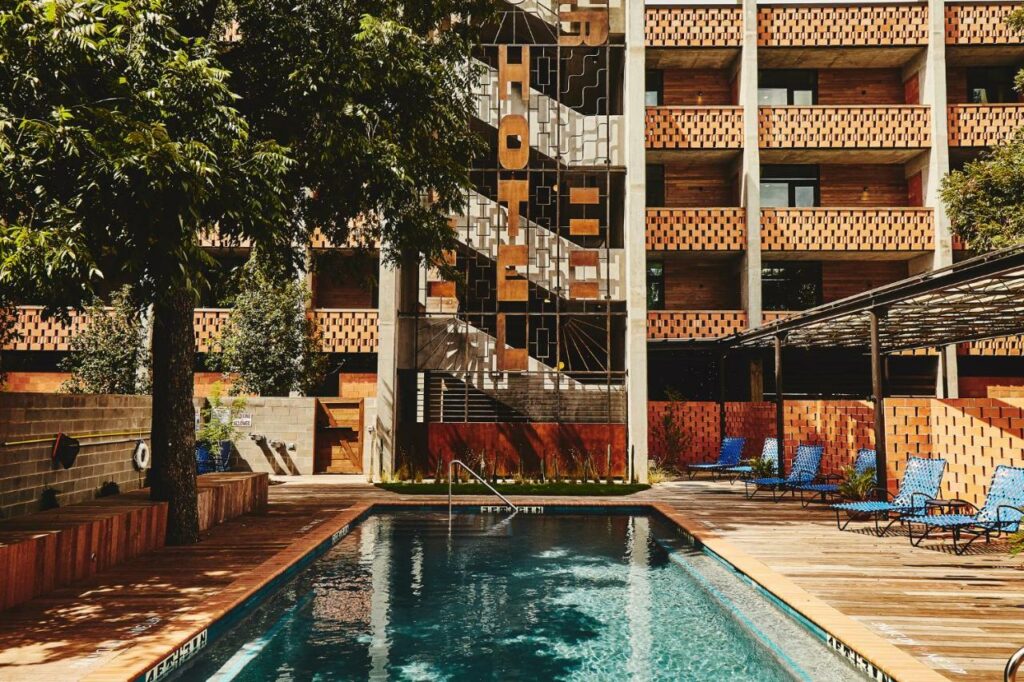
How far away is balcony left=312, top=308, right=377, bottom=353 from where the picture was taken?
807 inches

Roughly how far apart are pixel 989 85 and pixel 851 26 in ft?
17.2

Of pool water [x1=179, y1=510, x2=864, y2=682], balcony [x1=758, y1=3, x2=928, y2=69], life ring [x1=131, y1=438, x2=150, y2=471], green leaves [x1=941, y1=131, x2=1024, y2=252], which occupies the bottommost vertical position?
pool water [x1=179, y1=510, x2=864, y2=682]

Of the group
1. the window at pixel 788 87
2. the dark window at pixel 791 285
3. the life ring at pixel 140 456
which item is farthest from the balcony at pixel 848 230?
the life ring at pixel 140 456

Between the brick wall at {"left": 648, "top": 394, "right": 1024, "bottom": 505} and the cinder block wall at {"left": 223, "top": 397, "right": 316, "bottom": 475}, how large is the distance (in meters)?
11.4

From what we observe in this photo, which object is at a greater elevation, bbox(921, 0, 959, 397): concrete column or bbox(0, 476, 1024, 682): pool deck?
bbox(921, 0, 959, 397): concrete column

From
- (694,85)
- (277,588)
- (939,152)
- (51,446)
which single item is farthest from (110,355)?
(939,152)

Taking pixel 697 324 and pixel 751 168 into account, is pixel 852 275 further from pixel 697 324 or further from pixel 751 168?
pixel 697 324

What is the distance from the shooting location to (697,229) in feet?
→ 67.6

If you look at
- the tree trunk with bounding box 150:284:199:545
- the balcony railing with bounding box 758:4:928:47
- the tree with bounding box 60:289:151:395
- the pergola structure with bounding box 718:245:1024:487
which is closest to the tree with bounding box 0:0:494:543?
the tree trunk with bounding box 150:284:199:545

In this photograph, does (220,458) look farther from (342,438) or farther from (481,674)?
(481,674)

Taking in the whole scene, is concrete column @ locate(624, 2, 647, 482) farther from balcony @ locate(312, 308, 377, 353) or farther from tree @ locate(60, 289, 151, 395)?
tree @ locate(60, 289, 151, 395)

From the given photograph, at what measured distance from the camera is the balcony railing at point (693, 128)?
20891 millimetres

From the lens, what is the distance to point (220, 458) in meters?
16.2

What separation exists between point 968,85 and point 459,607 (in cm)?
2404
